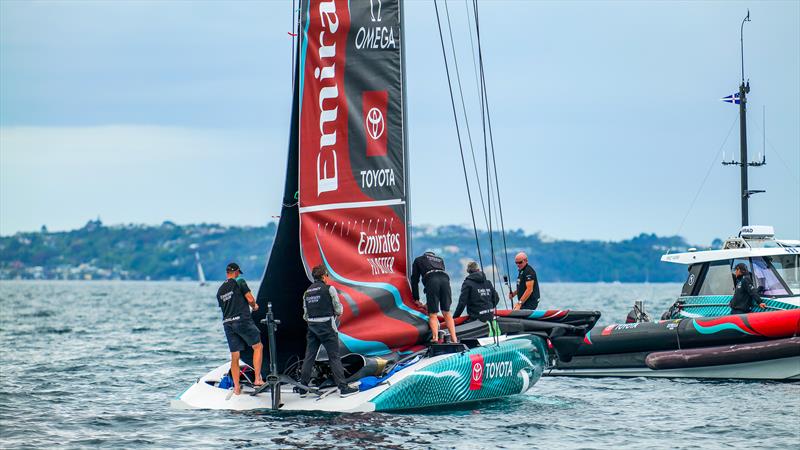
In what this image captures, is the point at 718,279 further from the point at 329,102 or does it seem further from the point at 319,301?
the point at 319,301

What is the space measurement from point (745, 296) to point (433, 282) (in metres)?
7.10

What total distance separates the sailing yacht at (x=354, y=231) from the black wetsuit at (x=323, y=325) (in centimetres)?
31

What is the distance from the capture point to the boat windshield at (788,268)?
20859 mm

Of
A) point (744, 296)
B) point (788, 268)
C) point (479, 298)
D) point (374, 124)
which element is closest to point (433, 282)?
point (479, 298)

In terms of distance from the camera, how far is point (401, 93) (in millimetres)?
15797

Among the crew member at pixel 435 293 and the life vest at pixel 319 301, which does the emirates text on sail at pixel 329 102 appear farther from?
the crew member at pixel 435 293

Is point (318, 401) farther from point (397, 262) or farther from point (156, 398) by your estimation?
point (156, 398)

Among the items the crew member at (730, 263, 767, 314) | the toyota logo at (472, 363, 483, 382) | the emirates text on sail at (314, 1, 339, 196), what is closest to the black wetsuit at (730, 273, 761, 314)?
the crew member at (730, 263, 767, 314)

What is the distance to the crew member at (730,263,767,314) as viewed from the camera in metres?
20.2

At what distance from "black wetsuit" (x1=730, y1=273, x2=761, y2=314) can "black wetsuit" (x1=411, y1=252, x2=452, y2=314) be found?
6.72 metres

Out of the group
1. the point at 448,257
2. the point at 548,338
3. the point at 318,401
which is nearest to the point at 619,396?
the point at 548,338

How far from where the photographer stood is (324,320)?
47.8 feet

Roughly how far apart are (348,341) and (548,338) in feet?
13.1

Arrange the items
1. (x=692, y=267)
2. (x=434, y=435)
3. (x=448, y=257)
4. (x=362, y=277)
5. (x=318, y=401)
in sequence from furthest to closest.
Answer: (x=448, y=257)
(x=692, y=267)
(x=362, y=277)
(x=318, y=401)
(x=434, y=435)
